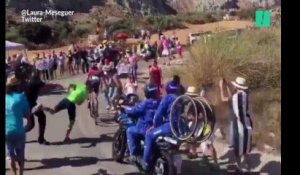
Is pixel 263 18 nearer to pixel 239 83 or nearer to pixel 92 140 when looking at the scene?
pixel 239 83

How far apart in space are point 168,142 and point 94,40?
1.34m

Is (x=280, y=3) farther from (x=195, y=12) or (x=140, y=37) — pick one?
(x=140, y=37)

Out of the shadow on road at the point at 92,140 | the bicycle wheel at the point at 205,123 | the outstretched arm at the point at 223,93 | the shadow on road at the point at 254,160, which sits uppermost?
the outstretched arm at the point at 223,93

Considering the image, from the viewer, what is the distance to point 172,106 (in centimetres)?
808

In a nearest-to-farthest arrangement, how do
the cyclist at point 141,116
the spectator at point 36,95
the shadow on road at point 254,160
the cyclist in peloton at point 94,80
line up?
the spectator at point 36,95
the cyclist in peloton at point 94,80
the cyclist at point 141,116
the shadow on road at point 254,160

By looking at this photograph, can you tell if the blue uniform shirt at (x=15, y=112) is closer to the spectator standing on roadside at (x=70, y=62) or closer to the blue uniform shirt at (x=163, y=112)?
the spectator standing on roadside at (x=70, y=62)

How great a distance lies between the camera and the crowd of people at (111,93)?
768 cm

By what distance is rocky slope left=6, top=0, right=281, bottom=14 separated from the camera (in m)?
7.67

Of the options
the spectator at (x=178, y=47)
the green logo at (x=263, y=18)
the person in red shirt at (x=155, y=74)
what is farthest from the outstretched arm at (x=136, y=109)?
the green logo at (x=263, y=18)

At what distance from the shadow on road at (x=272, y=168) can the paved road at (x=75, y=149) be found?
1.47 meters

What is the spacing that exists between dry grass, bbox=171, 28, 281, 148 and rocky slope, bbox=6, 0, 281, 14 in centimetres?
33

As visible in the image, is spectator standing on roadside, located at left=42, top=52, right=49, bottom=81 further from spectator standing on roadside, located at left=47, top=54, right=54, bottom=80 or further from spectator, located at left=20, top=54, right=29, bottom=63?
spectator, located at left=20, top=54, right=29, bottom=63

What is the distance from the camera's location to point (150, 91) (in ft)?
26.6

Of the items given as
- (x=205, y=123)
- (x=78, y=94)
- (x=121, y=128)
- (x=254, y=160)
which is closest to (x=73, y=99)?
(x=78, y=94)
